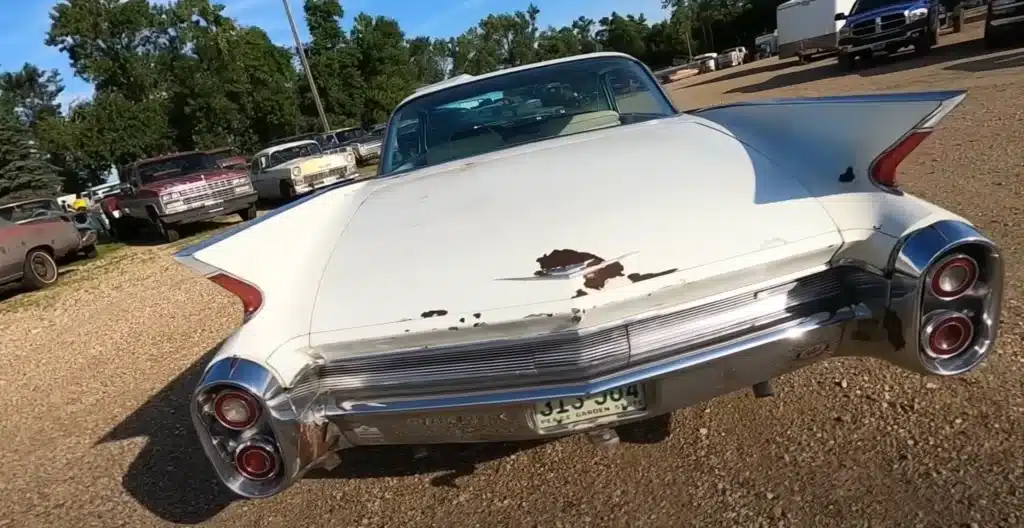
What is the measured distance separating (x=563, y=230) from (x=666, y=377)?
1.91 feet

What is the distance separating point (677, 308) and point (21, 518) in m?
3.25

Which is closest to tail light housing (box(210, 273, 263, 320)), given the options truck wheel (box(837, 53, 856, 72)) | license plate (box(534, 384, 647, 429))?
license plate (box(534, 384, 647, 429))

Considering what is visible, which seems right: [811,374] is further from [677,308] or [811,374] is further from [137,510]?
[137,510]

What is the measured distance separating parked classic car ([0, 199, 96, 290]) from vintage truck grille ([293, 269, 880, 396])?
10.7 m

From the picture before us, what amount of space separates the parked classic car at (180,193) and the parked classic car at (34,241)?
131 cm

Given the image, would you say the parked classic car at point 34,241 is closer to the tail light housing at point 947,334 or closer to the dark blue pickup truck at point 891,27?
the tail light housing at point 947,334

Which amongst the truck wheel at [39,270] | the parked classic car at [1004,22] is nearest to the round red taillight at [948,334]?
the truck wheel at [39,270]

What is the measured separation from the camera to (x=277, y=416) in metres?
2.11

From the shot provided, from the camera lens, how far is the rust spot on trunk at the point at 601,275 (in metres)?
2.02

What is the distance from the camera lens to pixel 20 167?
28.7m

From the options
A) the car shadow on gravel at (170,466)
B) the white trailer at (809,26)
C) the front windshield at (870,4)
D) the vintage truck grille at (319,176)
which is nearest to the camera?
the car shadow on gravel at (170,466)

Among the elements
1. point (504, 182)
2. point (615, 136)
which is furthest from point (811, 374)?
point (504, 182)

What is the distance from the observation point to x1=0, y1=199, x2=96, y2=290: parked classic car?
10.2 m

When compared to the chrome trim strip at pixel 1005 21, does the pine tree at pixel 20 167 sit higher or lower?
higher
